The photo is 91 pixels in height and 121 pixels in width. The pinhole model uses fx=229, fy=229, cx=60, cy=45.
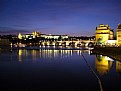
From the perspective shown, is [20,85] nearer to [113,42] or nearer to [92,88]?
[92,88]

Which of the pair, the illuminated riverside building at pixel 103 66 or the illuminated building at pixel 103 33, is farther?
the illuminated building at pixel 103 33

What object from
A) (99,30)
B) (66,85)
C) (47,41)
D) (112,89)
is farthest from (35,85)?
(47,41)

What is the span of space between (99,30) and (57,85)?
98.3m

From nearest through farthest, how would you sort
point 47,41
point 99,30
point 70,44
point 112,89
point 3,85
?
point 112,89, point 3,85, point 99,30, point 70,44, point 47,41

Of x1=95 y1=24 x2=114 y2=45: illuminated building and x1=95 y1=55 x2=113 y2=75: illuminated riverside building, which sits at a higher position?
x1=95 y1=24 x2=114 y2=45: illuminated building

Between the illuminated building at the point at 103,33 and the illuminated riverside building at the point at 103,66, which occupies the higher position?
the illuminated building at the point at 103,33

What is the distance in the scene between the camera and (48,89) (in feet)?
43.0

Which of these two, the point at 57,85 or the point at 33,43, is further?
the point at 33,43

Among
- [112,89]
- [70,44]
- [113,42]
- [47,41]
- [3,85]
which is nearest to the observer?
[112,89]

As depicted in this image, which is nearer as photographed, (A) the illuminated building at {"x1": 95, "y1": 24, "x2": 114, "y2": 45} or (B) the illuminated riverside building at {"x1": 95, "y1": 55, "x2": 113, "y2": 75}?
(B) the illuminated riverside building at {"x1": 95, "y1": 55, "x2": 113, "y2": 75}

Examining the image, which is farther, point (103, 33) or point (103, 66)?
point (103, 33)

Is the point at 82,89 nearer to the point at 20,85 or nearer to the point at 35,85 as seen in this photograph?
the point at 35,85

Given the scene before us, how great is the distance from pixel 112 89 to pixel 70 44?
167 metres

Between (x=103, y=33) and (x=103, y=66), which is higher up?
(x=103, y=33)
